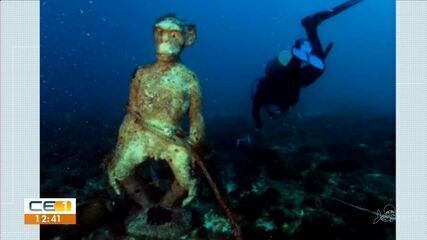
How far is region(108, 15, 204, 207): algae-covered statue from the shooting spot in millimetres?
3973

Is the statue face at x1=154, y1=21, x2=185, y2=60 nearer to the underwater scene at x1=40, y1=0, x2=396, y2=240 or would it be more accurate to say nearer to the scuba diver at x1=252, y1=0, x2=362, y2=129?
the underwater scene at x1=40, y1=0, x2=396, y2=240

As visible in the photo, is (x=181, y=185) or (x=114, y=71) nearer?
(x=181, y=185)

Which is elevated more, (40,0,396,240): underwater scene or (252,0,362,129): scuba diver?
(252,0,362,129): scuba diver

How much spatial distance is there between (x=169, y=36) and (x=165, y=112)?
792mm

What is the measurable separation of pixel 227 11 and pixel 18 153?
100 m

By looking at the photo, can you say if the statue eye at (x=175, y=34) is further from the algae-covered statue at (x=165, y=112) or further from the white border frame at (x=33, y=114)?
the white border frame at (x=33, y=114)

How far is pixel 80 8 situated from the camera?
71.5 meters

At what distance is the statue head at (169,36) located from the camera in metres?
3.88

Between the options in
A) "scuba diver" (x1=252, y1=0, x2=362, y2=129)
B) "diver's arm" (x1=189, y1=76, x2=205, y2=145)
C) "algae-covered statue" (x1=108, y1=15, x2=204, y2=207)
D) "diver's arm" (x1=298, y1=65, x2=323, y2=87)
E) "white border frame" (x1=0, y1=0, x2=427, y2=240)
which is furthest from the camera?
"diver's arm" (x1=298, y1=65, x2=323, y2=87)

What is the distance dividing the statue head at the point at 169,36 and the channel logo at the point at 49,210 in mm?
1779
